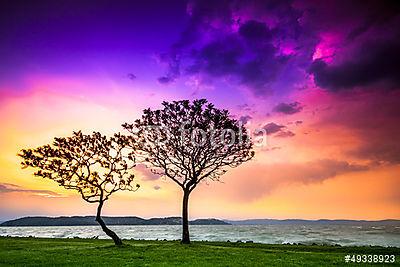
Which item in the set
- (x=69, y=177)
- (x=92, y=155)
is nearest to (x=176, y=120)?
(x=92, y=155)

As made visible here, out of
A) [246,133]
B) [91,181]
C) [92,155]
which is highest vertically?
[246,133]

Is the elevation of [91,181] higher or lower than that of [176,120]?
lower

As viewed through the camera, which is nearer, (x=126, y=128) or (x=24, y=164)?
(x=24, y=164)

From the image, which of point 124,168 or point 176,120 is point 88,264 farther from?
point 176,120

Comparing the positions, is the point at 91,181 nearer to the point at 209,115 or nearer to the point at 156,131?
the point at 156,131

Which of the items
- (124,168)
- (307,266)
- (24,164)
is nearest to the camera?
(307,266)

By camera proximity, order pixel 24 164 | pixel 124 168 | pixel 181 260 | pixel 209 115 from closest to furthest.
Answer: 1. pixel 181 260
2. pixel 24 164
3. pixel 124 168
4. pixel 209 115

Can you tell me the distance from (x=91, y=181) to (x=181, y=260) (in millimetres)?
17966

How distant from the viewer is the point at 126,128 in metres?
47.0

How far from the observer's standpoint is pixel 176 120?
46.4 m

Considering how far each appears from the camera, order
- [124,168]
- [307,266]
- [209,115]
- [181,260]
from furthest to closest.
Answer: [209,115]
[124,168]
[181,260]
[307,266]

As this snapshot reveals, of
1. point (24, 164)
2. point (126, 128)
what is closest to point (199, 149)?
point (126, 128)

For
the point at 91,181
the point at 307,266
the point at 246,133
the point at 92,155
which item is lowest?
the point at 307,266

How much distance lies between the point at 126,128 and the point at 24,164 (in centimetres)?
1262
